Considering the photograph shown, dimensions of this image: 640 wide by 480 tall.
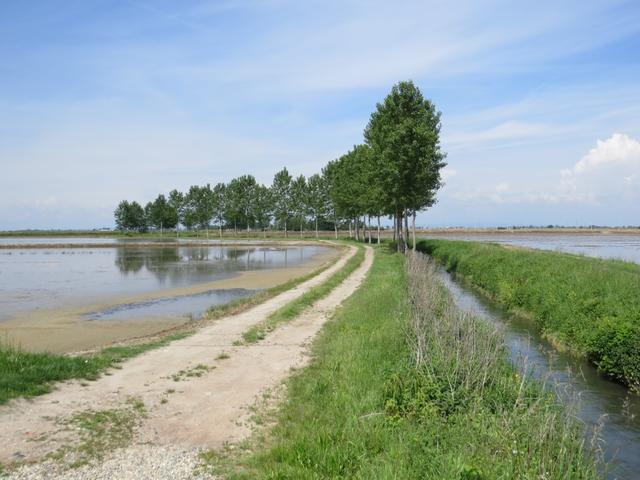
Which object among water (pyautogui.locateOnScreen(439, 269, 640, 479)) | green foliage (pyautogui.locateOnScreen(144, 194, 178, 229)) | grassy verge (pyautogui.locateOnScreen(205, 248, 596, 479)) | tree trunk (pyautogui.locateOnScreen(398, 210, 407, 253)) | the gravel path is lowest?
water (pyautogui.locateOnScreen(439, 269, 640, 479))

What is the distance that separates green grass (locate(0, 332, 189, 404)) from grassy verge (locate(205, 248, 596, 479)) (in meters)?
3.90

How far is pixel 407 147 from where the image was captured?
121ft

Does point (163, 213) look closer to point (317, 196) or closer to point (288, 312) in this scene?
point (317, 196)

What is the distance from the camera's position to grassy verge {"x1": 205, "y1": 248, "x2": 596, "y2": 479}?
230 inches

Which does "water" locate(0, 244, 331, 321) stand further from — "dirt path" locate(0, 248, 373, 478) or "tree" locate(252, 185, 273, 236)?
"tree" locate(252, 185, 273, 236)

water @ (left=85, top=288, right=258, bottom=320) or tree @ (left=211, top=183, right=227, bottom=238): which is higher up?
tree @ (left=211, top=183, right=227, bottom=238)

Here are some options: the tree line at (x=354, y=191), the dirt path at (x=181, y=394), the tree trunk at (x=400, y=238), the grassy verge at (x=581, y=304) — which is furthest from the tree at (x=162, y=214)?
the dirt path at (x=181, y=394)

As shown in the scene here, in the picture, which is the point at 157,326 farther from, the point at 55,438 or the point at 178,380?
the point at 55,438

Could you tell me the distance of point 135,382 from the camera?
32.0ft

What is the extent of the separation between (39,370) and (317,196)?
84.6 m

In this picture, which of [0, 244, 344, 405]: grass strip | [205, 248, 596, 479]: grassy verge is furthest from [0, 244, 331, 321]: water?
[205, 248, 596, 479]: grassy verge

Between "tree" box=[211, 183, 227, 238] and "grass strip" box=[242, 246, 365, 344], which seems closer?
"grass strip" box=[242, 246, 365, 344]

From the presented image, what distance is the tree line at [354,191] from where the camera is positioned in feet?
124

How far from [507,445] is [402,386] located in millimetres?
2444
